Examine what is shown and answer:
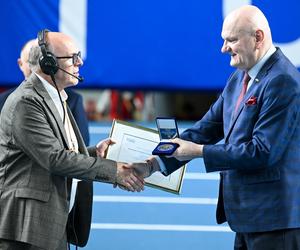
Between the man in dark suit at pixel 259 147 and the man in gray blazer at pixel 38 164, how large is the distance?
0.46 meters

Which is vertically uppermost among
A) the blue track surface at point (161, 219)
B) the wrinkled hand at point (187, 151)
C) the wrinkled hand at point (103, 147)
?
the wrinkled hand at point (187, 151)

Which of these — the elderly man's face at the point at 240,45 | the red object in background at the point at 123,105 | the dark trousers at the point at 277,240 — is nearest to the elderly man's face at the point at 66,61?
the elderly man's face at the point at 240,45

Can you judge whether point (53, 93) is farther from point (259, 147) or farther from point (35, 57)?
point (259, 147)

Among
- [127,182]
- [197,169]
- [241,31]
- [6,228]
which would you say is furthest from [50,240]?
[197,169]

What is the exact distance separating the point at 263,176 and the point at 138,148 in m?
0.76

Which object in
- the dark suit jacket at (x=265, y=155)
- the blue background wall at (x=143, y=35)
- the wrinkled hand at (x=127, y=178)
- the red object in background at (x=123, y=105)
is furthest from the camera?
the red object in background at (x=123, y=105)

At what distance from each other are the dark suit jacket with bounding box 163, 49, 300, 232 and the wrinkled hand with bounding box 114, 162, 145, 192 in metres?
0.44

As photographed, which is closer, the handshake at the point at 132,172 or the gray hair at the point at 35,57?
the gray hair at the point at 35,57

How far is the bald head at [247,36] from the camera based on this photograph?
3.15 metres

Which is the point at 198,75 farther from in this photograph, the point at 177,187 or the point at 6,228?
the point at 6,228

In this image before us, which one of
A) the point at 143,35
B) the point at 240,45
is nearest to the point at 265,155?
the point at 240,45

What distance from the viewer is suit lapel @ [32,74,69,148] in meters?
3.29

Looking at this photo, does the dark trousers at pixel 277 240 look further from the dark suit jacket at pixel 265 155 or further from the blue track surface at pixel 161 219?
the blue track surface at pixel 161 219

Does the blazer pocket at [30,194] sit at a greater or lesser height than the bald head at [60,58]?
lesser
